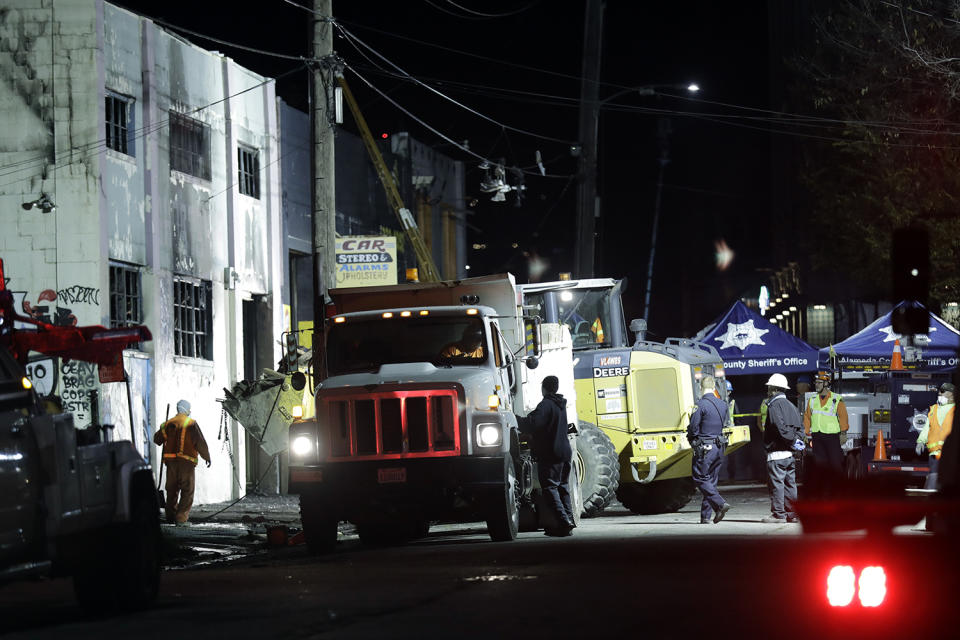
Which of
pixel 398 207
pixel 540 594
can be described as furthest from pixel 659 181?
pixel 540 594

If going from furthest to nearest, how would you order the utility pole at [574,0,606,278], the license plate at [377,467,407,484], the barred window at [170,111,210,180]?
the utility pole at [574,0,606,278] < the barred window at [170,111,210,180] < the license plate at [377,467,407,484]

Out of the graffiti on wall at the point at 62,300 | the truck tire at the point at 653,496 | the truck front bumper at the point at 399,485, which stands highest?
the graffiti on wall at the point at 62,300

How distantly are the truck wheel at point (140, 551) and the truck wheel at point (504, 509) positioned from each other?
223 inches

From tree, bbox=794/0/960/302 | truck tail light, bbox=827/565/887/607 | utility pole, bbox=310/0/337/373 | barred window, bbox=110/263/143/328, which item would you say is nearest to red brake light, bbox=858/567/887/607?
truck tail light, bbox=827/565/887/607

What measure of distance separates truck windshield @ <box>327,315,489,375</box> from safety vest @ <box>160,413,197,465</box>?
5.92 metres

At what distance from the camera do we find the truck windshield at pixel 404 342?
1823cm

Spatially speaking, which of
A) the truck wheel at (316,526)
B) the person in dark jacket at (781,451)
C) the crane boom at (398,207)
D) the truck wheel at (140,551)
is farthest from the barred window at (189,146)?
the truck wheel at (140,551)

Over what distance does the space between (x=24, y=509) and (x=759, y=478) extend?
95.2ft

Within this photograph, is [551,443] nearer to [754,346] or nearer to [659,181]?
[754,346]

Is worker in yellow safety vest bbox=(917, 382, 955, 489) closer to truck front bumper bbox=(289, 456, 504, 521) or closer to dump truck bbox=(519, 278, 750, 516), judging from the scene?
dump truck bbox=(519, 278, 750, 516)

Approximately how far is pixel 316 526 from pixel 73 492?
7121mm

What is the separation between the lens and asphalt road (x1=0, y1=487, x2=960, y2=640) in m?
7.49

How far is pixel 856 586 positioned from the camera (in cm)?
687

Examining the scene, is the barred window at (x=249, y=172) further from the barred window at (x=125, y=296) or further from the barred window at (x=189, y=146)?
the barred window at (x=125, y=296)
